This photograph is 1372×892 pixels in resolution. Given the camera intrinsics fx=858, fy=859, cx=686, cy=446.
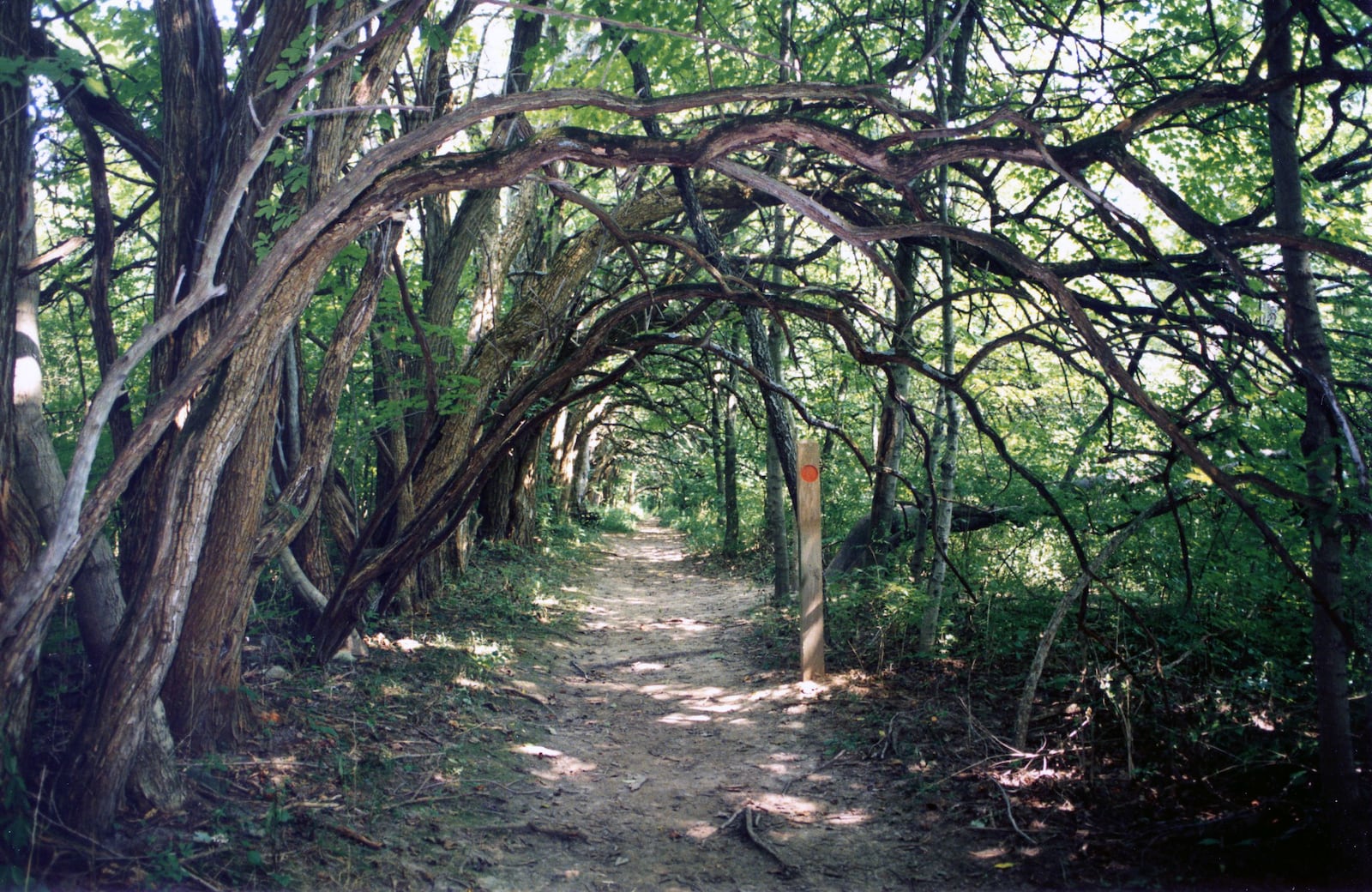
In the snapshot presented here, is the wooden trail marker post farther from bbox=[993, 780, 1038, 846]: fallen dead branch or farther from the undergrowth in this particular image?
bbox=[993, 780, 1038, 846]: fallen dead branch

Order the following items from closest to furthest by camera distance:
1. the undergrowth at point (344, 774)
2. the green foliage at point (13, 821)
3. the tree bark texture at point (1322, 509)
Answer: the green foliage at point (13, 821), the tree bark texture at point (1322, 509), the undergrowth at point (344, 774)

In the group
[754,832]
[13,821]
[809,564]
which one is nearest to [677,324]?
[809,564]

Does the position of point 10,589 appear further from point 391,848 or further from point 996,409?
point 996,409

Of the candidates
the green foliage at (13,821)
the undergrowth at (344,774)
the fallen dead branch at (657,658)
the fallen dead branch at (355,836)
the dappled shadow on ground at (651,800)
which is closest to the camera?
the green foliage at (13,821)

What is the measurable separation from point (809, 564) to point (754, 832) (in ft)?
9.72

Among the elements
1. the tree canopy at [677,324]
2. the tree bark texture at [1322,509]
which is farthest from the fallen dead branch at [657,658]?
the tree bark texture at [1322,509]

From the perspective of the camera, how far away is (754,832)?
460 cm

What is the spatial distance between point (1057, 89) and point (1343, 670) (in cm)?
473

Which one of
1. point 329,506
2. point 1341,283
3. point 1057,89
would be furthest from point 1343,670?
point 329,506

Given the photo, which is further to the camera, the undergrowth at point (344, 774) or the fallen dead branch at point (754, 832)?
the fallen dead branch at point (754, 832)

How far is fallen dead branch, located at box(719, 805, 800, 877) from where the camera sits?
4223 mm

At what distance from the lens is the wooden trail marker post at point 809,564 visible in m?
7.20

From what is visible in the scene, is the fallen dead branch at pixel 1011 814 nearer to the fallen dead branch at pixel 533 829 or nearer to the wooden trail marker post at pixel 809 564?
the fallen dead branch at pixel 533 829

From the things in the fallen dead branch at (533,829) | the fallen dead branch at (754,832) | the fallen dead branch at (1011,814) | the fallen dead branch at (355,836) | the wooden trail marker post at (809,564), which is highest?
the wooden trail marker post at (809,564)
